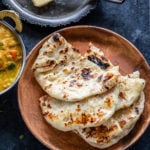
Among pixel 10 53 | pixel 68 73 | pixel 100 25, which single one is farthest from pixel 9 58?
pixel 100 25

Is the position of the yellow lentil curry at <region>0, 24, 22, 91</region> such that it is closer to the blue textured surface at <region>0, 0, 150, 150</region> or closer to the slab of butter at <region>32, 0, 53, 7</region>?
the blue textured surface at <region>0, 0, 150, 150</region>

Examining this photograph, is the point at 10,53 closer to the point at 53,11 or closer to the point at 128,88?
the point at 53,11

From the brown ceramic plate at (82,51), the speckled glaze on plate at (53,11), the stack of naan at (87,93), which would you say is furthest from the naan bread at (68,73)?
the speckled glaze on plate at (53,11)

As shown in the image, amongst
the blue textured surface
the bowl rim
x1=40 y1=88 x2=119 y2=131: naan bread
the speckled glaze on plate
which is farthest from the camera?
the speckled glaze on plate

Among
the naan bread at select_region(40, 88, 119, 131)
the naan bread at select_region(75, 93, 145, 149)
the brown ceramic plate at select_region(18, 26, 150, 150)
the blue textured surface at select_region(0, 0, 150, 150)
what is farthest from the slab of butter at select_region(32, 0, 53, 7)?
the naan bread at select_region(75, 93, 145, 149)

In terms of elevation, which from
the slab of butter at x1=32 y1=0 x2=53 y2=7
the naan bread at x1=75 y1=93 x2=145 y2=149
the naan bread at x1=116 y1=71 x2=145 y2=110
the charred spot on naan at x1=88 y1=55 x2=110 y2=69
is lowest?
the naan bread at x1=75 y1=93 x2=145 y2=149

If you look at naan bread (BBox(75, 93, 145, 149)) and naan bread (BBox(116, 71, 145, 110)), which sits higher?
naan bread (BBox(116, 71, 145, 110))
